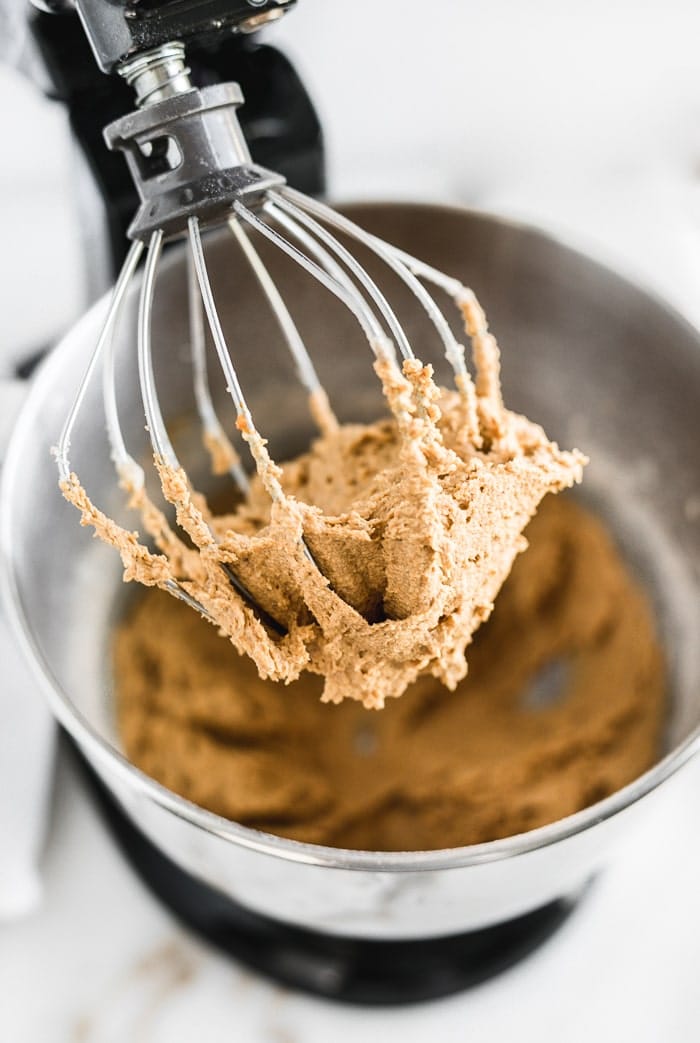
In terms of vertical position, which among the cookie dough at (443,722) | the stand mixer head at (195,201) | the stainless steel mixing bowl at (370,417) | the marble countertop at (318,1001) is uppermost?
Result: the stand mixer head at (195,201)

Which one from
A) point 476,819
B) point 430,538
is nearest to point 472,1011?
point 476,819

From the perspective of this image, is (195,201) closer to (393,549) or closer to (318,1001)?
(393,549)

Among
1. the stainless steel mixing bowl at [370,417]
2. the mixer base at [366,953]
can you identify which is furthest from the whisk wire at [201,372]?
the mixer base at [366,953]

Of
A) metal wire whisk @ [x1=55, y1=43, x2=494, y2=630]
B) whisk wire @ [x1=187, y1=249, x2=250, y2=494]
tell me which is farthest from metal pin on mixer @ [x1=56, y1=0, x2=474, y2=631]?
whisk wire @ [x1=187, y1=249, x2=250, y2=494]

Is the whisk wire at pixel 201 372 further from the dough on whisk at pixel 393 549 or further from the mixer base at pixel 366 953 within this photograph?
the mixer base at pixel 366 953

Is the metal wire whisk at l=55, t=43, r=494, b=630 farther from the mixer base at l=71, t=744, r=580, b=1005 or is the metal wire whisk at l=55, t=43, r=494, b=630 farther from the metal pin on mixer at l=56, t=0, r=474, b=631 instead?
the mixer base at l=71, t=744, r=580, b=1005

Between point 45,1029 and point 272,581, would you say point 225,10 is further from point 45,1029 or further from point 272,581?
point 45,1029
